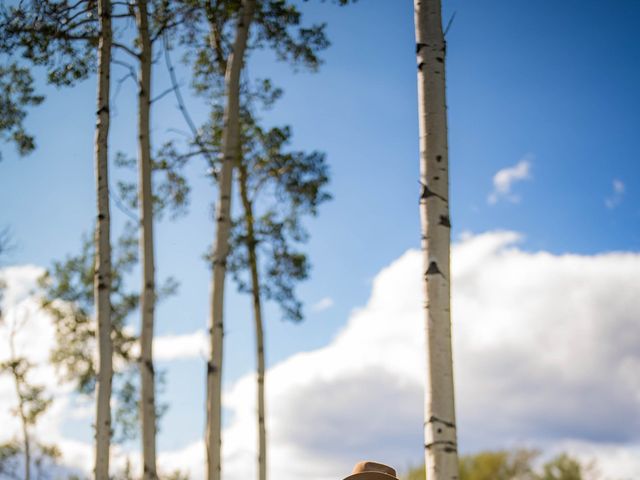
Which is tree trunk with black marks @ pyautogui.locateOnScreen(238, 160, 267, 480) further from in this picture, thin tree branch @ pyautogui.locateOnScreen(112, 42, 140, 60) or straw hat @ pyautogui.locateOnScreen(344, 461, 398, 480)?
straw hat @ pyautogui.locateOnScreen(344, 461, 398, 480)

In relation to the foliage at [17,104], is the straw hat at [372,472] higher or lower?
lower

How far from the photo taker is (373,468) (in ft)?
14.4

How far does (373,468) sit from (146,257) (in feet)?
12.9

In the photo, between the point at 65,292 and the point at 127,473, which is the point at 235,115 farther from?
the point at 127,473

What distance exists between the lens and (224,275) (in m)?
7.08

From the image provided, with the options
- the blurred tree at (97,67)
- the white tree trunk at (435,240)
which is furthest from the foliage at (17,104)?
the white tree trunk at (435,240)

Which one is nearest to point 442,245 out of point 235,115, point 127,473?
point 235,115

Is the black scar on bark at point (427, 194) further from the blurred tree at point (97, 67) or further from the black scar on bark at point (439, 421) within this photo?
the blurred tree at point (97, 67)

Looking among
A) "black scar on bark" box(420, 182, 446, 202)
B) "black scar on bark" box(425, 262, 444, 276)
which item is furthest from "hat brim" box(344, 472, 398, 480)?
"black scar on bark" box(420, 182, 446, 202)

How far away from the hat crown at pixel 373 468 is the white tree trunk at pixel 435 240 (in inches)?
44.1

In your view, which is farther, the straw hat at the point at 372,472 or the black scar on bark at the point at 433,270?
the straw hat at the point at 372,472

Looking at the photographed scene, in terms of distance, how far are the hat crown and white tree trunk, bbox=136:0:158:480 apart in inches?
116

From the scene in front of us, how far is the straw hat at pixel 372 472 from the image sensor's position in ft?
13.9

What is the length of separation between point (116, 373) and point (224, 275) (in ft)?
34.6
